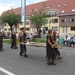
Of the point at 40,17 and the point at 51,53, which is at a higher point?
the point at 40,17

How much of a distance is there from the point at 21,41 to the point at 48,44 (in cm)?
312

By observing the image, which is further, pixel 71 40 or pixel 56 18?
pixel 56 18

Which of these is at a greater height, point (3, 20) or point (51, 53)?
point (3, 20)

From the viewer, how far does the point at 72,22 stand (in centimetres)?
5481

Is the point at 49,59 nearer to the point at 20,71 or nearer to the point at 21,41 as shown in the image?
the point at 20,71

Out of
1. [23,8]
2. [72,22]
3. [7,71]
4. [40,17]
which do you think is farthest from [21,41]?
[72,22]

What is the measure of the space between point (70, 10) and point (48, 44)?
48818 mm

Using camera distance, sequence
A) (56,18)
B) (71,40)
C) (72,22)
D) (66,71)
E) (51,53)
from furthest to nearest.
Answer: (56,18) < (72,22) < (71,40) < (51,53) < (66,71)

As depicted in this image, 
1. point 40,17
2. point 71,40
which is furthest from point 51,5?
point 71,40

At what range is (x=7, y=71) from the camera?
7820mm

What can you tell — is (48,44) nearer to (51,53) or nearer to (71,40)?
(51,53)

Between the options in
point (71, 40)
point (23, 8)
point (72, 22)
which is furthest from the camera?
point (72, 22)

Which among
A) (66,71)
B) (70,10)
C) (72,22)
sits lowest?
(66,71)

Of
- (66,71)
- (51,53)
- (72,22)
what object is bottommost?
(66,71)
